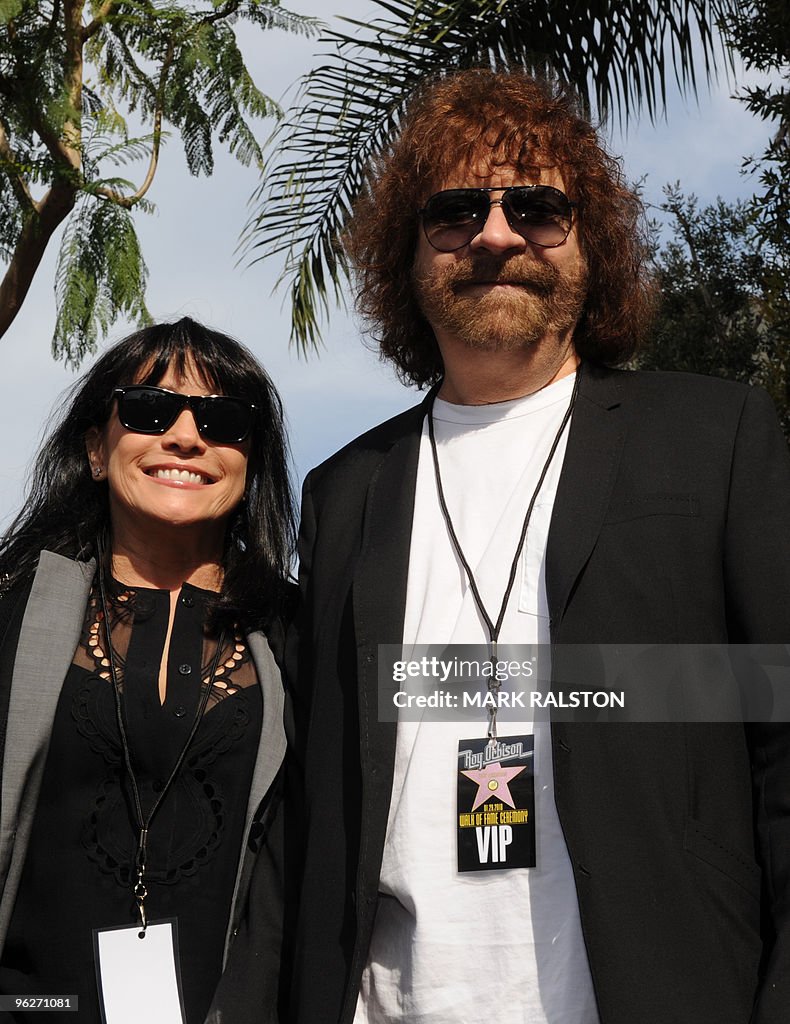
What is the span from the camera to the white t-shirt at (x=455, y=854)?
92.7 inches

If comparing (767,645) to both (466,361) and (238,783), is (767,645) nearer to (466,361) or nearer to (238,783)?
(466,361)

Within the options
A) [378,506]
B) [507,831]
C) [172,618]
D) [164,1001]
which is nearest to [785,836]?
[507,831]

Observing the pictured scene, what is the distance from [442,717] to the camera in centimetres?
259

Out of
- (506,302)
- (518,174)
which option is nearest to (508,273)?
(506,302)

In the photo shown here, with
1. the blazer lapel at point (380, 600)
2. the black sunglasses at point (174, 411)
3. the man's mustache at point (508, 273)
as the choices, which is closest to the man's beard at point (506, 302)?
the man's mustache at point (508, 273)

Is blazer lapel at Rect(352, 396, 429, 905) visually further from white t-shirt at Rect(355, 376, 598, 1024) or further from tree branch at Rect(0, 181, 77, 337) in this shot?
tree branch at Rect(0, 181, 77, 337)

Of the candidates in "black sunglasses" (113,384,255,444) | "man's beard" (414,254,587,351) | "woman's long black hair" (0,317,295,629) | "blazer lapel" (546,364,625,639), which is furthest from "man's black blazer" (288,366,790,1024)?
"black sunglasses" (113,384,255,444)

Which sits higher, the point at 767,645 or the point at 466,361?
the point at 466,361

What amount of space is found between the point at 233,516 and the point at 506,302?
106 centimetres

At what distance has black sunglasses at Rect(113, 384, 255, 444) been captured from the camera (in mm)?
3193

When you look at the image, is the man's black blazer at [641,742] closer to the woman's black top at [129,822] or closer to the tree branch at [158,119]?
the woman's black top at [129,822]

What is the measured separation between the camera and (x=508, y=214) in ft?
9.66

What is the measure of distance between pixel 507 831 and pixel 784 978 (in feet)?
1.86

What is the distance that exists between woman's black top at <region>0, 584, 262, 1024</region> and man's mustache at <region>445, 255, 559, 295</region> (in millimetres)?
1152
